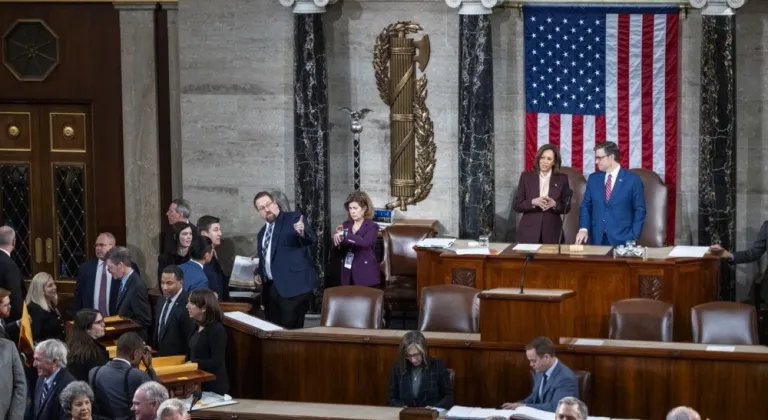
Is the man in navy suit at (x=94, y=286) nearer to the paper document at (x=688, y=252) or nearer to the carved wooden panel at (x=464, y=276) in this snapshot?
the carved wooden panel at (x=464, y=276)

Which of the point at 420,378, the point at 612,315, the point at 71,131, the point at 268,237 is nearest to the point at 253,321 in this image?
the point at 268,237

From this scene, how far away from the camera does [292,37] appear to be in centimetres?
1486

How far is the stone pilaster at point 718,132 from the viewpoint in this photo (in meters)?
13.7

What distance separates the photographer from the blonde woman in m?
11.1

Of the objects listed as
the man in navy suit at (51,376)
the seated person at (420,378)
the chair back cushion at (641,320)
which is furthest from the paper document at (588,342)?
the man in navy suit at (51,376)

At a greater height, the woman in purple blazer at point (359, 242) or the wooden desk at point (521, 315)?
the woman in purple blazer at point (359, 242)

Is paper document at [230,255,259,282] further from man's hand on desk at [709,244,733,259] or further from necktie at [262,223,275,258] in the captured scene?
man's hand on desk at [709,244,733,259]

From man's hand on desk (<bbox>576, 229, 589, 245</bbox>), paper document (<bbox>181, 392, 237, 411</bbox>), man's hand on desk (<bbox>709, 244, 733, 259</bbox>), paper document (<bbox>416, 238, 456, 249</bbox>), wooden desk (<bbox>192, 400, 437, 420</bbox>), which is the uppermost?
man's hand on desk (<bbox>576, 229, 589, 245</bbox>)

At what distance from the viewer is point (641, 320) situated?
1085 cm

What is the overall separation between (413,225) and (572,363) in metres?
4.07

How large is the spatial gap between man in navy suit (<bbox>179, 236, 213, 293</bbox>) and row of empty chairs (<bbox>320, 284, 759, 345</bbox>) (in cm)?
101

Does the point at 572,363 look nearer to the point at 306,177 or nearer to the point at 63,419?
the point at 63,419

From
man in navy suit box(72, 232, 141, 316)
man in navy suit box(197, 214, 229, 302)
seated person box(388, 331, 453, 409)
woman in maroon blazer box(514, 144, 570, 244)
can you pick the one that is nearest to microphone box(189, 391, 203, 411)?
seated person box(388, 331, 453, 409)

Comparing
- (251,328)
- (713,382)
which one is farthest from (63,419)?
(713,382)
